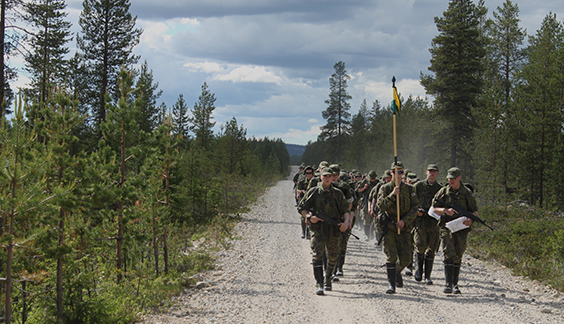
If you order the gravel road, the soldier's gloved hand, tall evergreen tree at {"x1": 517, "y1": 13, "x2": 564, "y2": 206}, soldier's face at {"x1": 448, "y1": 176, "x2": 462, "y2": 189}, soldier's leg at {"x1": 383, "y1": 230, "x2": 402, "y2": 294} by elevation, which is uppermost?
tall evergreen tree at {"x1": 517, "y1": 13, "x2": 564, "y2": 206}

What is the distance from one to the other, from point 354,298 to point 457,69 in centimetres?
2187

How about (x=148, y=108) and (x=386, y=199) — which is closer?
(x=386, y=199)

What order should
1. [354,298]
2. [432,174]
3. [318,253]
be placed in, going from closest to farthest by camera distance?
[354,298] → [318,253] → [432,174]

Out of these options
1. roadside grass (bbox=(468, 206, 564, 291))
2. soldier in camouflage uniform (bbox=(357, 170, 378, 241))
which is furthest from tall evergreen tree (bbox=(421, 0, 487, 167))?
soldier in camouflage uniform (bbox=(357, 170, 378, 241))

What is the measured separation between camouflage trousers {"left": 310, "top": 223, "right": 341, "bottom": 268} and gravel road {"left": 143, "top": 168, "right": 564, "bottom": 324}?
66 centimetres

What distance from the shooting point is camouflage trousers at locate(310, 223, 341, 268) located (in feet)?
25.1

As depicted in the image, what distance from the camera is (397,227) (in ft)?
25.6

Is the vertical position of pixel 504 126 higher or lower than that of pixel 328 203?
higher

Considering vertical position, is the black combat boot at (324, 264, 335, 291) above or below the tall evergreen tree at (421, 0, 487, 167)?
below

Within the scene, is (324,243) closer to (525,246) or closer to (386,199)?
(386,199)

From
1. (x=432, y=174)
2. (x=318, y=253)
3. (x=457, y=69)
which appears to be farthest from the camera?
(x=457, y=69)

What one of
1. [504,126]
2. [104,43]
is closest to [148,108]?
[104,43]

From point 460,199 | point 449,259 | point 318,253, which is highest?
point 460,199

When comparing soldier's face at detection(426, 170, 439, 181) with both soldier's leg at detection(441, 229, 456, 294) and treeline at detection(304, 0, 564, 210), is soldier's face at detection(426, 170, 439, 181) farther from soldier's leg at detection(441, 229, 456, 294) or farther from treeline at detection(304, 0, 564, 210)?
treeline at detection(304, 0, 564, 210)
